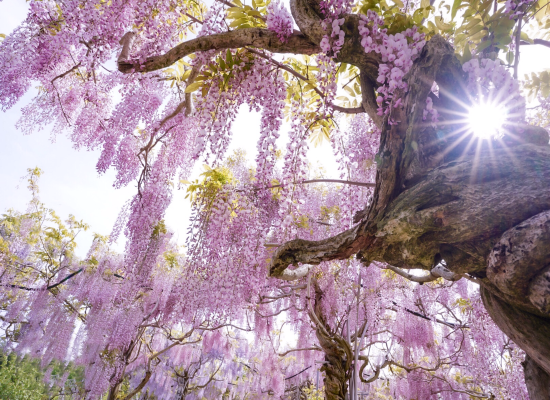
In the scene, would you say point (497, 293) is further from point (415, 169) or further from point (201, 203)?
point (201, 203)

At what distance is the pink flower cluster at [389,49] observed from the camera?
1448 millimetres

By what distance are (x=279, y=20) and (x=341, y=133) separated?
1093 mm

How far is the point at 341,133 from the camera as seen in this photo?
2.53m

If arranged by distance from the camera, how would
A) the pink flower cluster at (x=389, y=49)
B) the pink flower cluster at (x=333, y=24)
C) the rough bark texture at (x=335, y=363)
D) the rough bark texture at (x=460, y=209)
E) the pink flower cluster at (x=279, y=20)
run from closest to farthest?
1. the rough bark texture at (x=460, y=209)
2. the pink flower cluster at (x=389, y=49)
3. the pink flower cluster at (x=333, y=24)
4. the pink flower cluster at (x=279, y=20)
5. the rough bark texture at (x=335, y=363)

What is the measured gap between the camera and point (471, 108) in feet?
4.53

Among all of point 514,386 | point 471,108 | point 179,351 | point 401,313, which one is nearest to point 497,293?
point 471,108

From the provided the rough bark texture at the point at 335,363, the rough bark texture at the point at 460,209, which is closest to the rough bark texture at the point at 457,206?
the rough bark texture at the point at 460,209

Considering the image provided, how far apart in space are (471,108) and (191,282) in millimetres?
3140

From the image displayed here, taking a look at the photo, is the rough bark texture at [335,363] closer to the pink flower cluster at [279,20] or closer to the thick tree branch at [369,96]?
the thick tree branch at [369,96]

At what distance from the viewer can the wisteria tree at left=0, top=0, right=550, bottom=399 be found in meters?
1.13

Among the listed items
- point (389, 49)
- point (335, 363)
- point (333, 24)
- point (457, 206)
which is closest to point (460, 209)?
point (457, 206)

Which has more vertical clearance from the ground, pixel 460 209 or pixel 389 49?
pixel 389 49

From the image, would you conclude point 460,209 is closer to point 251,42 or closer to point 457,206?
point 457,206

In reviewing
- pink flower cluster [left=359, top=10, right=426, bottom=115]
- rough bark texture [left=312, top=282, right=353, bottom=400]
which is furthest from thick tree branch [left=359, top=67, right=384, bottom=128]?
rough bark texture [left=312, top=282, right=353, bottom=400]
